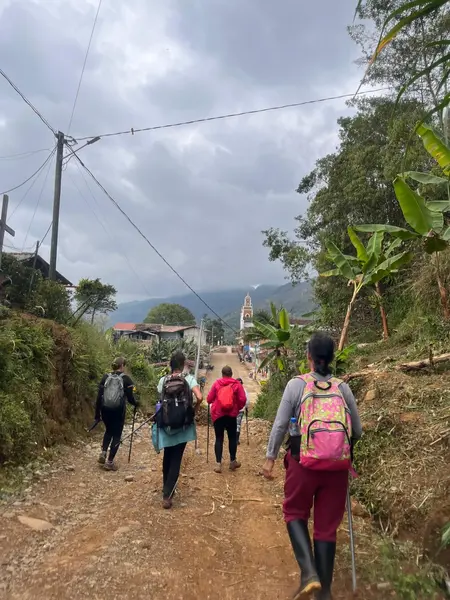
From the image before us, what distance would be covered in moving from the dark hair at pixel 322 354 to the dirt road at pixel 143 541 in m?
1.51

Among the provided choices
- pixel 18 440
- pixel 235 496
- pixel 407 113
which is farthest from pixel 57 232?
pixel 407 113

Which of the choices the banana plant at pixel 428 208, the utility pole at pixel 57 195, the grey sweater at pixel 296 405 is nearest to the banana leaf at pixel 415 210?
the banana plant at pixel 428 208

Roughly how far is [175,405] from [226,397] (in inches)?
71.1

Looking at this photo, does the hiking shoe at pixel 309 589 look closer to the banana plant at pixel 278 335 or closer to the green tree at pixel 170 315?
the banana plant at pixel 278 335

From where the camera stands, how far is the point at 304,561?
2645 mm

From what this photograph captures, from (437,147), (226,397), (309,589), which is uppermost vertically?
(437,147)

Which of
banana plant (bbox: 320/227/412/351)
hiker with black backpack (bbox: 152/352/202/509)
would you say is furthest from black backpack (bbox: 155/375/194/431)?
banana plant (bbox: 320/227/412/351)

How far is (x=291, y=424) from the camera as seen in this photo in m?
2.91

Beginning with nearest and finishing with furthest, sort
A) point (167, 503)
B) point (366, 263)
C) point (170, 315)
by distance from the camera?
point (167, 503) < point (366, 263) < point (170, 315)

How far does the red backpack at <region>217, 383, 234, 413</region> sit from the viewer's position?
6.36 meters

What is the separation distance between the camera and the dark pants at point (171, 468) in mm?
4672

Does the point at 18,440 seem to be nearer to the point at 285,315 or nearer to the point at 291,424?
the point at 291,424

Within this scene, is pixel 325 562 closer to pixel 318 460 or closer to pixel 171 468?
pixel 318 460

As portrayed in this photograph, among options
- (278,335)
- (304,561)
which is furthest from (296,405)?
(278,335)
